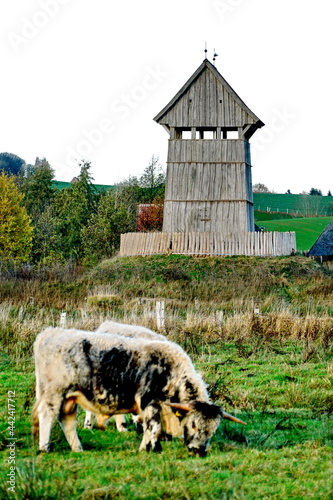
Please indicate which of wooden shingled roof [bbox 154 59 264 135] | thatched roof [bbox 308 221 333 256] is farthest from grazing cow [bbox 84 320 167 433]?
thatched roof [bbox 308 221 333 256]

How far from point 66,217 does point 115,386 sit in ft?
183

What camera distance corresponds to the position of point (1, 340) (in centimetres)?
1525

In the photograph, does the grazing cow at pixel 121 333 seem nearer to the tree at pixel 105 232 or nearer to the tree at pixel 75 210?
the tree at pixel 105 232

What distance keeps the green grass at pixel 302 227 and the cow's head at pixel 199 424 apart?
71.0 m

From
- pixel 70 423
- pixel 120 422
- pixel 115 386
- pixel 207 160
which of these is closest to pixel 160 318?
pixel 120 422

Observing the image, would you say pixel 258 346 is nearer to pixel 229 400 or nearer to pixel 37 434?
pixel 229 400

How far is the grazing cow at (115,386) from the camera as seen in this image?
7273 mm

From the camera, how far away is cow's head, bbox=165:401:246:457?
285 inches

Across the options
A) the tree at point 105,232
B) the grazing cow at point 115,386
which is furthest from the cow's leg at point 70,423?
the tree at point 105,232

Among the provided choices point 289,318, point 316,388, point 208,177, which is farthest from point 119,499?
point 208,177

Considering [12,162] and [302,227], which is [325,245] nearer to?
[302,227]

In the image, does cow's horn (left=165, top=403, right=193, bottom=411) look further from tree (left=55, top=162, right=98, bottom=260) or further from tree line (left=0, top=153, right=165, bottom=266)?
tree (left=55, top=162, right=98, bottom=260)

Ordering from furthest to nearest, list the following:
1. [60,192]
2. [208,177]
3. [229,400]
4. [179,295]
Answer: [60,192], [208,177], [179,295], [229,400]

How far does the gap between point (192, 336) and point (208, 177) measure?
77.1 feet
